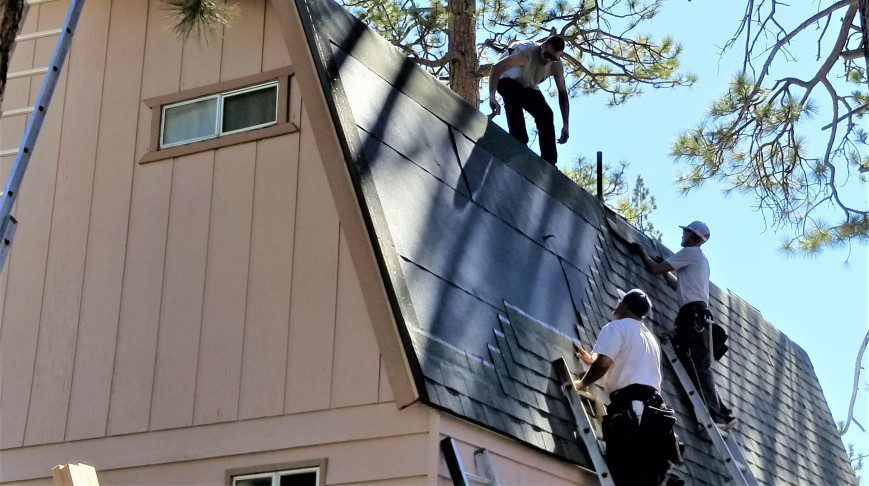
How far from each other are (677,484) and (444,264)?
A: 2.15 meters

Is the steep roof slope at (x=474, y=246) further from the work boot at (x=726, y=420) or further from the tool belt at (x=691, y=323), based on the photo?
the work boot at (x=726, y=420)

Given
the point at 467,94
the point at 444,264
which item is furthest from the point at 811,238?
the point at 444,264

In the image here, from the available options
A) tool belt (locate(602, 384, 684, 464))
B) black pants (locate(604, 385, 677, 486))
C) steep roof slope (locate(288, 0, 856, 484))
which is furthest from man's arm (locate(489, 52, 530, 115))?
black pants (locate(604, 385, 677, 486))

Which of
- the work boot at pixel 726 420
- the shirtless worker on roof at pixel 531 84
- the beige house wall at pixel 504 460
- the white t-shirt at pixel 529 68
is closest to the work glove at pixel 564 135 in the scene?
the shirtless worker on roof at pixel 531 84

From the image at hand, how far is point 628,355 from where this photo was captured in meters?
8.39

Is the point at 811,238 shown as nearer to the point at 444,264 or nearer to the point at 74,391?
the point at 444,264

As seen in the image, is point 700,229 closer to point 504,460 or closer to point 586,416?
point 586,416

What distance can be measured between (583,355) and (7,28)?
4.48 metres

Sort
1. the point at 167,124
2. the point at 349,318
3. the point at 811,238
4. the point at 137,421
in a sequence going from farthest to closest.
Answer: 1. the point at 811,238
2. the point at 167,124
3. the point at 137,421
4. the point at 349,318

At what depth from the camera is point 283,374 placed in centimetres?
803

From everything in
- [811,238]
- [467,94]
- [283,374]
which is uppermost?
[467,94]

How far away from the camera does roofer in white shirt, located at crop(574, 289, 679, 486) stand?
804 centimetres

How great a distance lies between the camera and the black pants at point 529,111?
11930 mm

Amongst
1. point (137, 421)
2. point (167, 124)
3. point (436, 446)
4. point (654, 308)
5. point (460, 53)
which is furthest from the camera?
point (460, 53)
